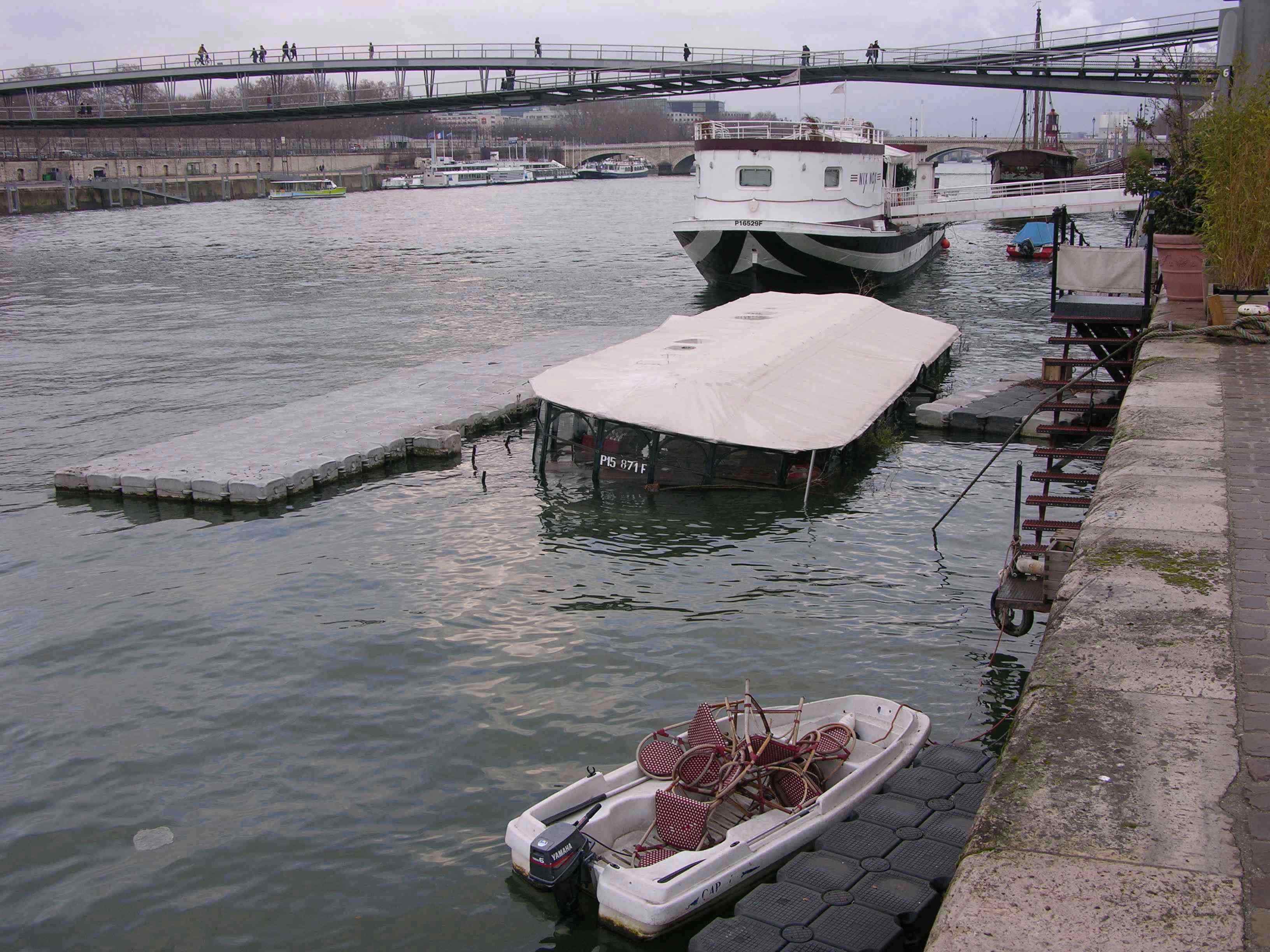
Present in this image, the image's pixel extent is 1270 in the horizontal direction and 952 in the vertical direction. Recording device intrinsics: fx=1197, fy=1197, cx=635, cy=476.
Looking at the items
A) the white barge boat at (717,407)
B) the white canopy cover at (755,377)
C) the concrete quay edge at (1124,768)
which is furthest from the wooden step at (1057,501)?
the white canopy cover at (755,377)

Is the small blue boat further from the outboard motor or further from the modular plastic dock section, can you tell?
the outboard motor

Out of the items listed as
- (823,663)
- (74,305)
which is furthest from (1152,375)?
(74,305)

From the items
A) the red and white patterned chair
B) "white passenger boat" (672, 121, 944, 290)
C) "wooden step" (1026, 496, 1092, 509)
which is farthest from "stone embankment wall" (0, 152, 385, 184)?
the red and white patterned chair

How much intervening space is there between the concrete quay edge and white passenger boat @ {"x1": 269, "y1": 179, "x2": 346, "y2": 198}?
15118cm

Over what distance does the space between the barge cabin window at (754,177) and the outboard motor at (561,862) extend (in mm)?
44695

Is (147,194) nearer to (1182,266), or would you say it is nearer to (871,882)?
(1182,266)

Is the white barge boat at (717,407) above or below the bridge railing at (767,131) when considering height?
below

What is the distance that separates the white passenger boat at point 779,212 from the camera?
51500 millimetres

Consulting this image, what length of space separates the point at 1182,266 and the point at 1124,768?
17263 millimetres

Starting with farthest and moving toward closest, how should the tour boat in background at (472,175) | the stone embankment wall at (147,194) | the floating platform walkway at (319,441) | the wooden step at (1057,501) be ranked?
the tour boat in background at (472,175)
the stone embankment wall at (147,194)
the floating platform walkway at (319,441)
the wooden step at (1057,501)

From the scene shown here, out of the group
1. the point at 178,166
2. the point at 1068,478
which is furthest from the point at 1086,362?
the point at 178,166

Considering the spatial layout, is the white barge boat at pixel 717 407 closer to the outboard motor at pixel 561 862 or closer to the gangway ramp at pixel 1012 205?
the outboard motor at pixel 561 862

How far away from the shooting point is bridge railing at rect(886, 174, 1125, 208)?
6062 centimetres

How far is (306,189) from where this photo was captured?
15550cm
